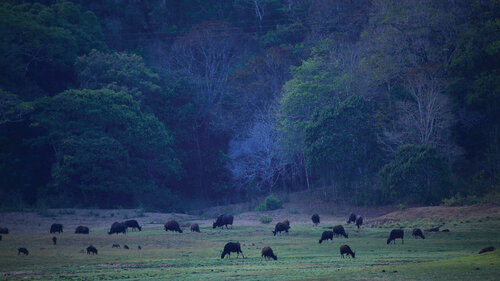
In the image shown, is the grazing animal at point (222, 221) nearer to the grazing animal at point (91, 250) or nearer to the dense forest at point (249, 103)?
the dense forest at point (249, 103)

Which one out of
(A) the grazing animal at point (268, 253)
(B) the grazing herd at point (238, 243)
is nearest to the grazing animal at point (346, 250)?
(B) the grazing herd at point (238, 243)

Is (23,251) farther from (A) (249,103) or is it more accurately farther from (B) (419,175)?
(A) (249,103)

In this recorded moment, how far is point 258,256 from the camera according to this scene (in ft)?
80.3

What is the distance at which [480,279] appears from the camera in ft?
49.2

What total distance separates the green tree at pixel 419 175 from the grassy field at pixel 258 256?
6.74 metres

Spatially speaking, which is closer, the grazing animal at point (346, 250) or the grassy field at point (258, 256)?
the grassy field at point (258, 256)

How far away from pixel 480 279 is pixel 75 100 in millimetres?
43247

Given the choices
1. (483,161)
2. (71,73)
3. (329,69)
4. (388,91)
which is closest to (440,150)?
(483,161)

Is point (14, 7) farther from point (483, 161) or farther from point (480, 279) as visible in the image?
point (480, 279)

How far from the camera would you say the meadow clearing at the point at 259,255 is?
58.2ft

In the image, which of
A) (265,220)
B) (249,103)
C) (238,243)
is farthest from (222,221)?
(249,103)

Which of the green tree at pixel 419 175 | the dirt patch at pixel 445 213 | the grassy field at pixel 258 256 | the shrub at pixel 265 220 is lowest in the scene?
the grassy field at pixel 258 256

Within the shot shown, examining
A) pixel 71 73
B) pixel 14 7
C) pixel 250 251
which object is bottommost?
pixel 250 251

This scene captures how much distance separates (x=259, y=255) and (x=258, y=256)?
348mm
